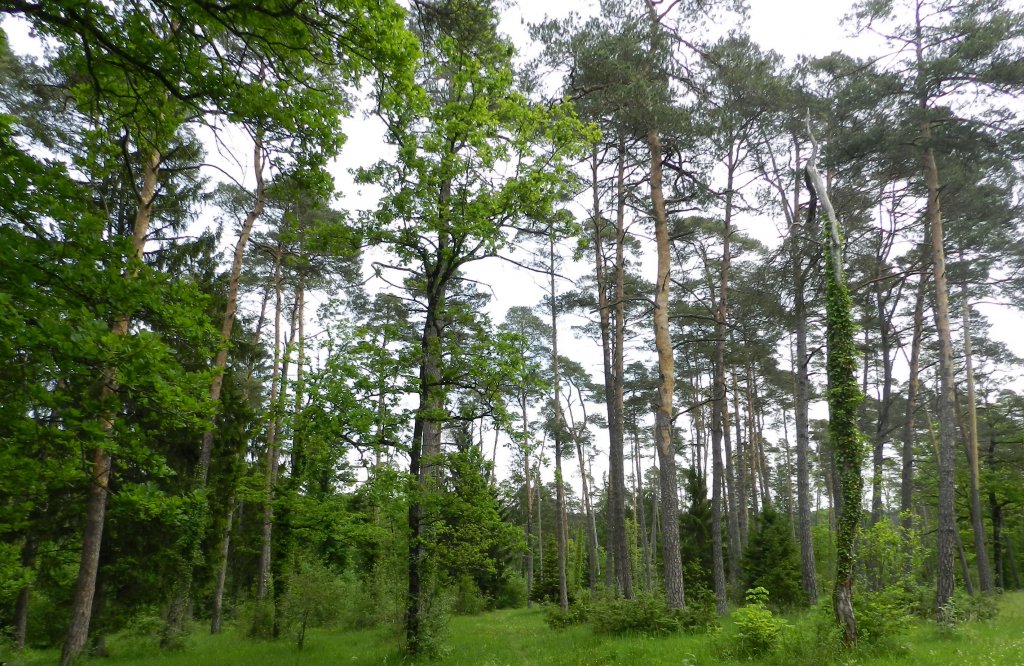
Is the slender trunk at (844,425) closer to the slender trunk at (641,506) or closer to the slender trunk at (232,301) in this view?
the slender trunk at (232,301)

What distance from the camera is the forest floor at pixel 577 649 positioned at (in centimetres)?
760

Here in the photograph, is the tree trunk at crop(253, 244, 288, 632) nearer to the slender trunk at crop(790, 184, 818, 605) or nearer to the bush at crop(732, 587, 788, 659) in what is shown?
the bush at crop(732, 587, 788, 659)

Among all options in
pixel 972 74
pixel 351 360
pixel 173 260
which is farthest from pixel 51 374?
pixel 972 74

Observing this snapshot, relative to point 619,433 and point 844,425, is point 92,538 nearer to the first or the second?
point 619,433

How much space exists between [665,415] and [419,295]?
6212mm

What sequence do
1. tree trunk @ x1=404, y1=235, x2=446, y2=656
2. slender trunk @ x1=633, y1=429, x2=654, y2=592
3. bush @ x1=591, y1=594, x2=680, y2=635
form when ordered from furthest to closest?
1. slender trunk @ x1=633, y1=429, x2=654, y2=592
2. bush @ x1=591, y1=594, x2=680, y2=635
3. tree trunk @ x1=404, y1=235, x2=446, y2=656

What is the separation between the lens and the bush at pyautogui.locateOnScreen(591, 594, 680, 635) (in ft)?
33.1

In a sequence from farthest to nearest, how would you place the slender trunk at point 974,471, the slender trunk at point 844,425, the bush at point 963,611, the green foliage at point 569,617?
1. the slender trunk at point 974,471
2. the green foliage at point 569,617
3. the bush at point 963,611
4. the slender trunk at point 844,425

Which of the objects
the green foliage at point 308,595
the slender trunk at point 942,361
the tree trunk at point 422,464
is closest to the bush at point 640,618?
the tree trunk at point 422,464

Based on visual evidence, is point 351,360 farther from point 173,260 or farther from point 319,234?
point 173,260

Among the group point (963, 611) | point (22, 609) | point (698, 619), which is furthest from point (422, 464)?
point (22, 609)

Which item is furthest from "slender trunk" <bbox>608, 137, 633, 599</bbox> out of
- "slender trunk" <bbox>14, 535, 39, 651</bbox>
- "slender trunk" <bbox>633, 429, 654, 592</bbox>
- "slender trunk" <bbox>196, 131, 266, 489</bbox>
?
"slender trunk" <bbox>633, 429, 654, 592</bbox>

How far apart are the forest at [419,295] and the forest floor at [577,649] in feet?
0.42

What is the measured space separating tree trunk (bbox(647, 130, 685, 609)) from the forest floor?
4.03ft
